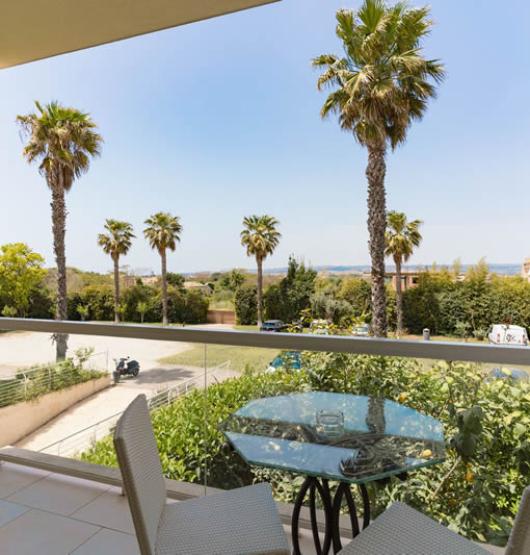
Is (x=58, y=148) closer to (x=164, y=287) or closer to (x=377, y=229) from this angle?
(x=164, y=287)

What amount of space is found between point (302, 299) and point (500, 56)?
35.9 ft

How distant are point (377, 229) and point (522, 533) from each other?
37.4 ft

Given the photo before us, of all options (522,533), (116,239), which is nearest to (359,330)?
(522,533)

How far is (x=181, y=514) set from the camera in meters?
1.50

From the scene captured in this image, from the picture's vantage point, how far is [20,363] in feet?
9.37

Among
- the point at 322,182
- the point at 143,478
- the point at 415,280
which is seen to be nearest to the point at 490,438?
the point at 143,478

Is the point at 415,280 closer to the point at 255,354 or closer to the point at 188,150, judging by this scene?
the point at 188,150

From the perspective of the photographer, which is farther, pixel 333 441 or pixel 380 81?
pixel 380 81

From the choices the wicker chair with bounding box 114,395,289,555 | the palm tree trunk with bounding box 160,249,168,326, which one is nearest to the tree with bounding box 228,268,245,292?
the palm tree trunk with bounding box 160,249,168,326

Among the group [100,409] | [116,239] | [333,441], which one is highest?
[116,239]

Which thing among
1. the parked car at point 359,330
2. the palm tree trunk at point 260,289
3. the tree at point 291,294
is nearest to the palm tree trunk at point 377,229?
the parked car at point 359,330

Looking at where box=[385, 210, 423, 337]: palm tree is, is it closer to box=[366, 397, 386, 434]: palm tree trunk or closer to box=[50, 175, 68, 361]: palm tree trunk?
box=[50, 175, 68, 361]: palm tree trunk

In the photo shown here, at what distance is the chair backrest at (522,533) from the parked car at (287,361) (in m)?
1.24

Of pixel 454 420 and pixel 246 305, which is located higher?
pixel 246 305
